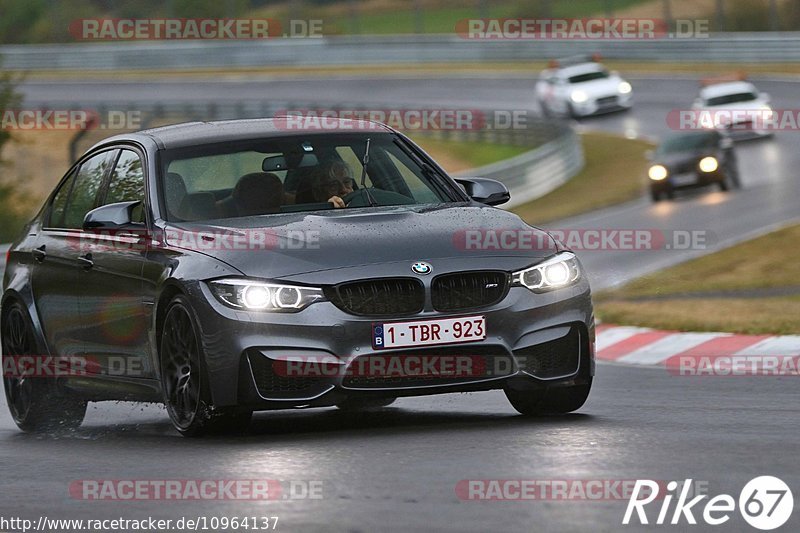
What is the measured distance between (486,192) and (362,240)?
1451 mm

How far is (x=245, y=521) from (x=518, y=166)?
95.0 feet

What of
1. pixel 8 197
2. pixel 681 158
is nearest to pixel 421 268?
pixel 8 197

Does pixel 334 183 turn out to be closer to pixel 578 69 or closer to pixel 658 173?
pixel 658 173

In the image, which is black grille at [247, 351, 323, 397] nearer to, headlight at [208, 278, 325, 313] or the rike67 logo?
headlight at [208, 278, 325, 313]

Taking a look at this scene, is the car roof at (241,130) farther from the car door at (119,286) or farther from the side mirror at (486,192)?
the side mirror at (486,192)

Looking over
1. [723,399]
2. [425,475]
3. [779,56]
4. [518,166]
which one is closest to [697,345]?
[723,399]

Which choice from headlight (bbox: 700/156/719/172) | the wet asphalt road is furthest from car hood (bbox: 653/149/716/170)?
the wet asphalt road

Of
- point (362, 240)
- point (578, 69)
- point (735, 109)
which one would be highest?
point (362, 240)

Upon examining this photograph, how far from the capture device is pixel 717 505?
5496 millimetres

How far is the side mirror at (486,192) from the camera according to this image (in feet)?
29.0

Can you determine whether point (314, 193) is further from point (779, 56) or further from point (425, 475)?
point (779, 56)

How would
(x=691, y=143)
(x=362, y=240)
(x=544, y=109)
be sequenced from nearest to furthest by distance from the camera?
(x=362, y=240) < (x=691, y=143) < (x=544, y=109)

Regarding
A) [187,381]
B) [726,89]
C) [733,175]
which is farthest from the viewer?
[726,89]

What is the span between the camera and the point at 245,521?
5500 mm
